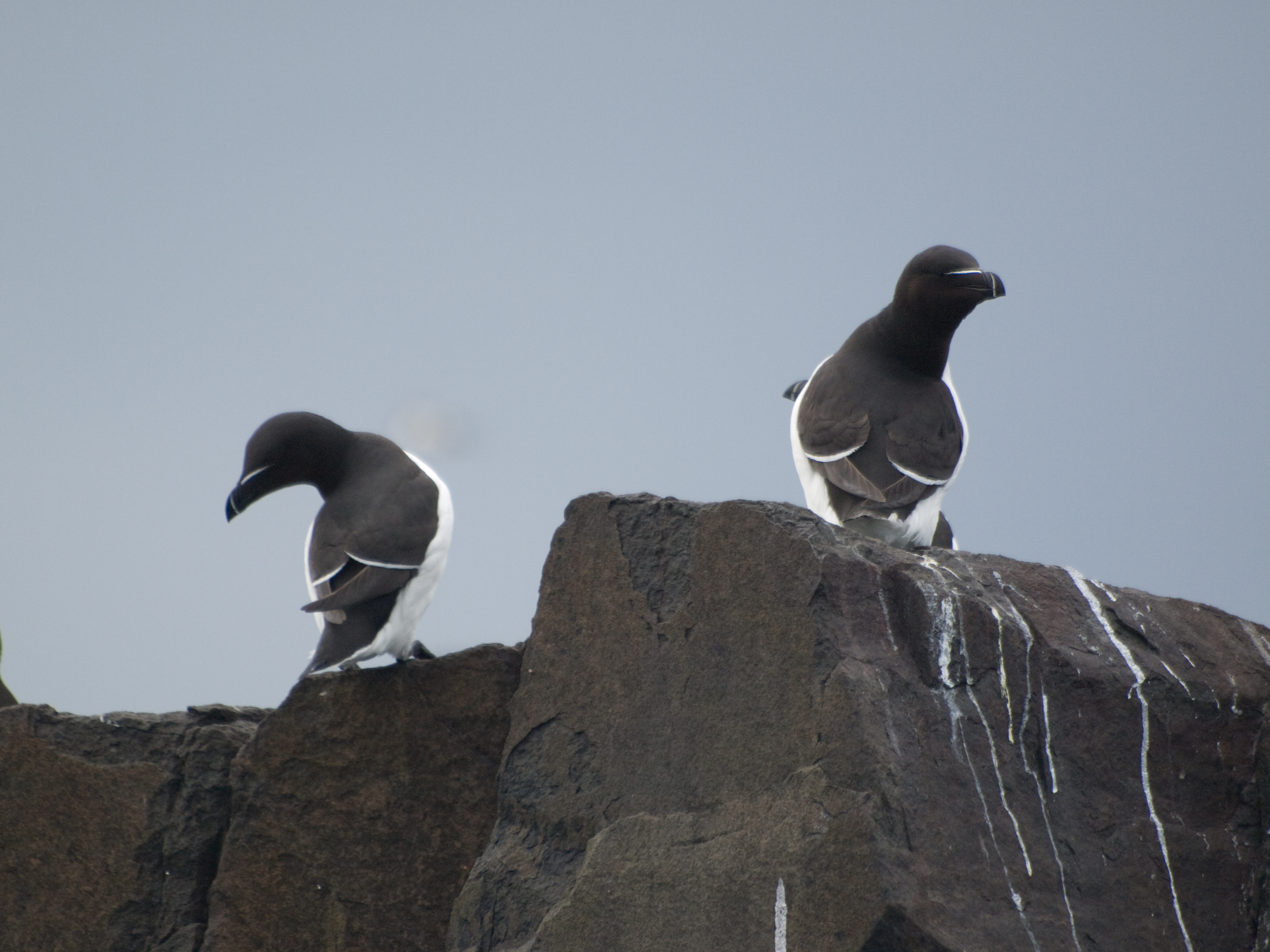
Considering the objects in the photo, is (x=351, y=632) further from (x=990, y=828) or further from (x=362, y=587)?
(x=990, y=828)

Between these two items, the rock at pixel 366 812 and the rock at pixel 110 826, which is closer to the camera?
the rock at pixel 366 812

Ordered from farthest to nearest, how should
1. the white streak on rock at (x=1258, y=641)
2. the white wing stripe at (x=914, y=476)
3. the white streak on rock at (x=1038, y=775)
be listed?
the white wing stripe at (x=914, y=476)
the white streak on rock at (x=1258, y=641)
the white streak on rock at (x=1038, y=775)

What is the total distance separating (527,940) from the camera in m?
3.94

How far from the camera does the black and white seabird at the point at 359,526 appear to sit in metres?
4.68

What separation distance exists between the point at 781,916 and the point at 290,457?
9.05ft

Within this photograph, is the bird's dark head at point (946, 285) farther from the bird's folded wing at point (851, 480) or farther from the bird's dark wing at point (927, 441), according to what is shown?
the bird's folded wing at point (851, 480)

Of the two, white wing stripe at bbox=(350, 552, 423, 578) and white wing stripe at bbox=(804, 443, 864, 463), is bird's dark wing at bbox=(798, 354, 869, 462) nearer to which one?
white wing stripe at bbox=(804, 443, 864, 463)

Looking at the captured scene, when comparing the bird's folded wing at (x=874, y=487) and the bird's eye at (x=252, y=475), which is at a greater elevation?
the bird's eye at (x=252, y=475)

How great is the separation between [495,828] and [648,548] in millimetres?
1032

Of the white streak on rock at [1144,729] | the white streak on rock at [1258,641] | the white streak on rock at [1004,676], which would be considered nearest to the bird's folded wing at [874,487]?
the white streak on rock at [1144,729]

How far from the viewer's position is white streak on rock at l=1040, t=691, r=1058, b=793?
12.1 feet

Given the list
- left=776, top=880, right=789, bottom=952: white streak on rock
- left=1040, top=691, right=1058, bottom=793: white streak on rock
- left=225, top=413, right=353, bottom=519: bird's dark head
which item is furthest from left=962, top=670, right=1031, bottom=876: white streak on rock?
left=225, top=413, right=353, bottom=519: bird's dark head

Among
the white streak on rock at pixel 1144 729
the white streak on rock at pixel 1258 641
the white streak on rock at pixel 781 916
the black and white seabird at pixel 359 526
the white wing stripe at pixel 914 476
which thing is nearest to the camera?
the white streak on rock at pixel 781 916

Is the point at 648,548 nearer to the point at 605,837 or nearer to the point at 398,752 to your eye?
the point at 605,837
